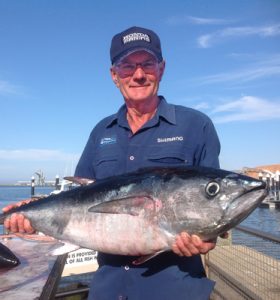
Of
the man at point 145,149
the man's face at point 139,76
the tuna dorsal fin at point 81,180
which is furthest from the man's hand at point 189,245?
the man's face at point 139,76

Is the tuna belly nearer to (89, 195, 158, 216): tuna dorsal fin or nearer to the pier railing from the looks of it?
→ (89, 195, 158, 216): tuna dorsal fin

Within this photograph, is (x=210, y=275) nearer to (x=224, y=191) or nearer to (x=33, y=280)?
(x=33, y=280)

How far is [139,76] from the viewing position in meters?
3.50

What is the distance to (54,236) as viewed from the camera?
136 inches

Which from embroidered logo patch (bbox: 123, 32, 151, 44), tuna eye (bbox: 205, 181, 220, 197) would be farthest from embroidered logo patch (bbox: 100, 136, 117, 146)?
tuna eye (bbox: 205, 181, 220, 197)

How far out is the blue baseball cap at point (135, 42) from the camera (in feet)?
11.8

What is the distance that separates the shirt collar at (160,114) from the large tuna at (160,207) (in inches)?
23.4

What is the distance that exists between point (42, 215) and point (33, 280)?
0.72m

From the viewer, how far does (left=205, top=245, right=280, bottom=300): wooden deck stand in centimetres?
607

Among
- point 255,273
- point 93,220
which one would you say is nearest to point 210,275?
point 255,273

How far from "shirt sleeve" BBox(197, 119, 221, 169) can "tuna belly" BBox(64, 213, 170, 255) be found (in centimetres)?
75

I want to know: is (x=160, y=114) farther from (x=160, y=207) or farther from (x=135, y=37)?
(x=160, y=207)

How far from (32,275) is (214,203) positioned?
2197mm

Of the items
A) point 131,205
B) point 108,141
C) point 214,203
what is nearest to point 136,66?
point 108,141
